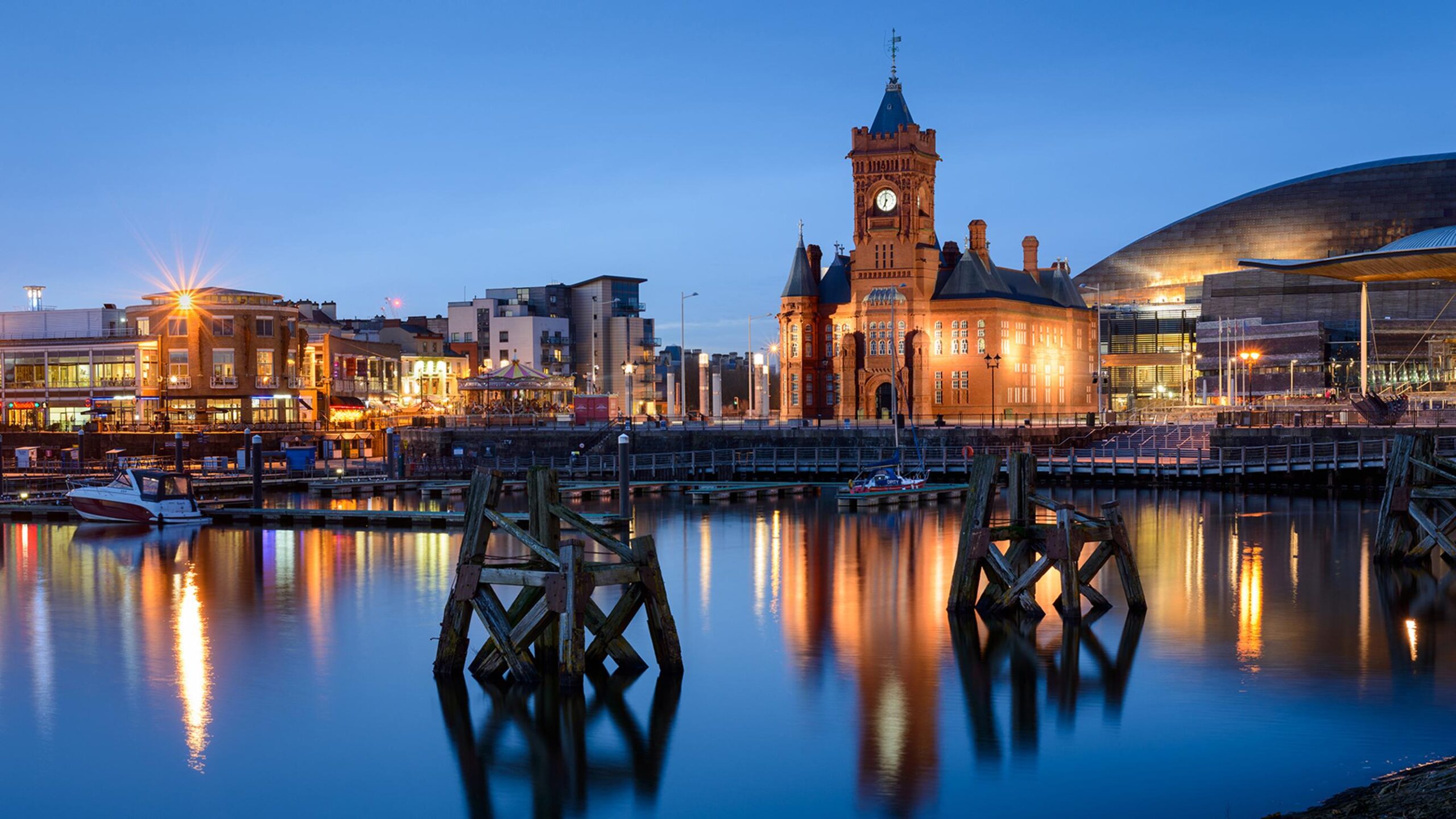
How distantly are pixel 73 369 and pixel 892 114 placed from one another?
67.9 m

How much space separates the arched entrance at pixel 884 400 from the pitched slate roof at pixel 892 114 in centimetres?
1736

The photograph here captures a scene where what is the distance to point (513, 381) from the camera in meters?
97.9

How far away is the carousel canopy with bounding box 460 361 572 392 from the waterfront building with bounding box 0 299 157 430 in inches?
1071

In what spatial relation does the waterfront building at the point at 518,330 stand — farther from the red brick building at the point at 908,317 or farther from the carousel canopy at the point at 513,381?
the red brick building at the point at 908,317

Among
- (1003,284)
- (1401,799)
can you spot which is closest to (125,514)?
(1401,799)

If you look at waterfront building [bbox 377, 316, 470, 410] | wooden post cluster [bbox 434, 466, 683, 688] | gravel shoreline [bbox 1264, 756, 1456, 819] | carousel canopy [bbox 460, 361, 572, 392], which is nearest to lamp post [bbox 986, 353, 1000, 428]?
carousel canopy [bbox 460, 361, 572, 392]

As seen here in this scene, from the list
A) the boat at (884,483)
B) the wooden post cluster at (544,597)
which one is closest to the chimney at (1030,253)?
the boat at (884,483)

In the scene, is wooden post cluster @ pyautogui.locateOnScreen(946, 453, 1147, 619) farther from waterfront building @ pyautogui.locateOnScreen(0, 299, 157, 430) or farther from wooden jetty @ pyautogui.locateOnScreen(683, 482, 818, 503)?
waterfront building @ pyautogui.locateOnScreen(0, 299, 157, 430)

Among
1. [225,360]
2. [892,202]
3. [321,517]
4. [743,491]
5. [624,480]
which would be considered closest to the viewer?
[624,480]

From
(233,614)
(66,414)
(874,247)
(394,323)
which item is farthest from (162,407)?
(233,614)

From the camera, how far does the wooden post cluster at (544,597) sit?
22.6 meters

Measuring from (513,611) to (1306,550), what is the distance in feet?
96.0

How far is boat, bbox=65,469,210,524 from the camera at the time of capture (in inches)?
2188

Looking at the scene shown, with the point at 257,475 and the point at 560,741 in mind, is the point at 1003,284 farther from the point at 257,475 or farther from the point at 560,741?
the point at 560,741
